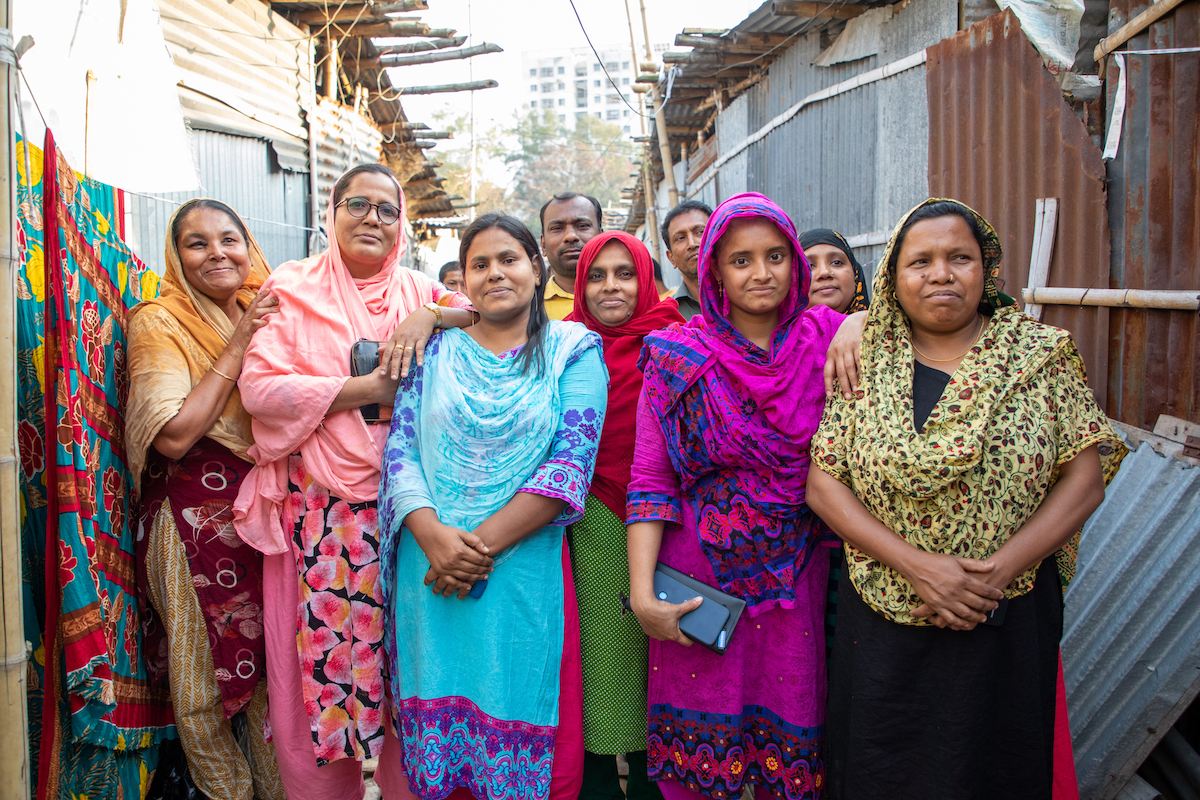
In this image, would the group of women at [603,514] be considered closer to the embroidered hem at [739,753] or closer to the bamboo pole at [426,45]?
the embroidered hem at [739,753]

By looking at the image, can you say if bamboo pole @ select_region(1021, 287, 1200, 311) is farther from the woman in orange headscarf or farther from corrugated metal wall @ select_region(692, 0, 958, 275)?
the woman in orange headscarf

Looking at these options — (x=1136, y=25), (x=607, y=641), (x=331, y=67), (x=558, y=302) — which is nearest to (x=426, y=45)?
(x=331, y=67)

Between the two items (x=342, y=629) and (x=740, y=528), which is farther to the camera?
(x=342, y=629)

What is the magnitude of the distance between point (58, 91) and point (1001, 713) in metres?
3.72

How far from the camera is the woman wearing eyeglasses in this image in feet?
6.90

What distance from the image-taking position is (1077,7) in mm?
3346

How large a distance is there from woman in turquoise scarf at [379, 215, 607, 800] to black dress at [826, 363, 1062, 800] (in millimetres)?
741

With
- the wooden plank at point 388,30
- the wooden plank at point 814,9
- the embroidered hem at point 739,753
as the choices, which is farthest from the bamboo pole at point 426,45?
the embroidered hem at point 739,753

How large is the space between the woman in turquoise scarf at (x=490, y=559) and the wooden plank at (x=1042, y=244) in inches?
99.8

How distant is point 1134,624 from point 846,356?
143 centimetres

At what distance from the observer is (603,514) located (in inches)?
82.8

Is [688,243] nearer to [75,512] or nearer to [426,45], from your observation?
[75,512]

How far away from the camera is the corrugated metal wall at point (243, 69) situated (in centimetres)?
483

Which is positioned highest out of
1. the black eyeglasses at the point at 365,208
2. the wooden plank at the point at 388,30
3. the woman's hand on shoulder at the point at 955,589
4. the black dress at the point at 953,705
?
the wooden plank at the point at 388,30
